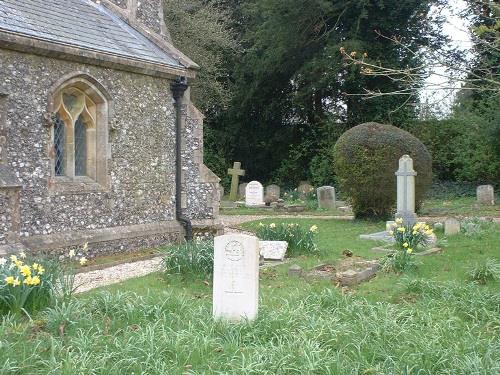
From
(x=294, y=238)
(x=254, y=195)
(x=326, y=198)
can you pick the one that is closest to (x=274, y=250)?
(x=294, y=238)

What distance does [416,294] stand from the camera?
23.7ft

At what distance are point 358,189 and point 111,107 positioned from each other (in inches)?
294

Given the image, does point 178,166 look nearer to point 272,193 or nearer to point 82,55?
point 82,55

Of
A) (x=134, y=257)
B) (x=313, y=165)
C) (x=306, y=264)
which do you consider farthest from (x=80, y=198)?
(x=313, y=165)

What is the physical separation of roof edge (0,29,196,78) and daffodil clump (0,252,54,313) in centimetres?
409

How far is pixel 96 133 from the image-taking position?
10.8m

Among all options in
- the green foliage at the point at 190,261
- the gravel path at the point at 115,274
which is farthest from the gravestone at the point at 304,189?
the green foliage at the point at 190,261

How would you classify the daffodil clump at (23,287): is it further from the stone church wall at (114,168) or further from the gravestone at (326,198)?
the gravestone at (326,198)

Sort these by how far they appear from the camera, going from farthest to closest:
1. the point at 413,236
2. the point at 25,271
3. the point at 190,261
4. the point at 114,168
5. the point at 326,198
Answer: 1. the point at 326,198
2. the point at 114,168
3. the point at 413,236
4. the point at 190,261
5. the point at 25,271

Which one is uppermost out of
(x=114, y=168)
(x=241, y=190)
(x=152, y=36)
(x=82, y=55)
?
(x=152, y=36)

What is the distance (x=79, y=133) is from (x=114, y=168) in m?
0.90

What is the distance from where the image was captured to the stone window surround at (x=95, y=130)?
978 centimetres

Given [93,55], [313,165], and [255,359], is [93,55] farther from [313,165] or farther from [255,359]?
[313,165]

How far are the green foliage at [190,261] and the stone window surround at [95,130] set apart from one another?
2.52 m
